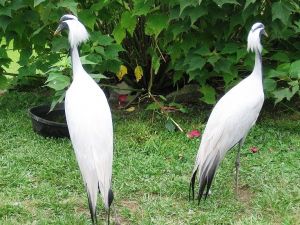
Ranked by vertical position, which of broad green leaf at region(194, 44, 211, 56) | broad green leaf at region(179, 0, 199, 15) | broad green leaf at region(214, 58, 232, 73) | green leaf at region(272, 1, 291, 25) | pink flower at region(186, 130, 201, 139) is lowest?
pink flower at region(186, 130, 201, 139)

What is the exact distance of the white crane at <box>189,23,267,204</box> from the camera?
400 cm

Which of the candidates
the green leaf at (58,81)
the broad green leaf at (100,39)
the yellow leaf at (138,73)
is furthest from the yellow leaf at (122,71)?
the green leaf at (58,81)

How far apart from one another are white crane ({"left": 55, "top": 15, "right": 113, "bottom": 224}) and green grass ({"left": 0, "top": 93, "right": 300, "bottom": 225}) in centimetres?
31

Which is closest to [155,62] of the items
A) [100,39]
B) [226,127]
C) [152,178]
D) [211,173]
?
[100,39]

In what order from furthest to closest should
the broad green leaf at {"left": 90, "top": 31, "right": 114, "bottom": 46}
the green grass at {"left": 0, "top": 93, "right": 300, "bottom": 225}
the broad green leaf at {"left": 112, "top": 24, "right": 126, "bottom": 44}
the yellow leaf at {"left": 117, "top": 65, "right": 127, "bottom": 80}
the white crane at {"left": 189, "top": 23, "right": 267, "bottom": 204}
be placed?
the yellow leaf at {"left": 117, "top": 65, "right": 127, "bottom": 80} < the broad green leaf at {"left": 112, "top": 24, "right": 126, "bottom": 44} < the broad green leaf at {"left": 90, "top": 31, "right": 114, "bottom": 46} < the white crane at {"left": 189, "top": 23, "right": 267, "bottom": 204} < the green grass at {"left": 0, "top": 93, "right": 300, "bottom": 225}

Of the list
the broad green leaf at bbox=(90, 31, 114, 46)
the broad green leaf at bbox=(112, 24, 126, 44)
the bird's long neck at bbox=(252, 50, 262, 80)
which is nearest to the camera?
the bird's long neck at bbox=(252, 50, 262, 80)

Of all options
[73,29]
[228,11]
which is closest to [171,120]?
[228,11]

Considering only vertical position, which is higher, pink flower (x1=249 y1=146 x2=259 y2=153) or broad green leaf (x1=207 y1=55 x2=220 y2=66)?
broad green leaf (x1=207 y1=55 x2=220 y2=66)

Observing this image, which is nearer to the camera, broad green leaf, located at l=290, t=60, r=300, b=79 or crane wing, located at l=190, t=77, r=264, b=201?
crane wing, located at l=190, t=77, r=264, b=201

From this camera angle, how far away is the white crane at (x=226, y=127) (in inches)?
158

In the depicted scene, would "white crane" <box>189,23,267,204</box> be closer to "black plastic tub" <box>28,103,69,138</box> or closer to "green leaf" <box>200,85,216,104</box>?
"green leaf" <box>200,85,216,104</box>

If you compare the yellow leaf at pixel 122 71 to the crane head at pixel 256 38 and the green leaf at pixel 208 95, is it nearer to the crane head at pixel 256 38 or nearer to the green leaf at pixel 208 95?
the green leaf at pixel 208 95

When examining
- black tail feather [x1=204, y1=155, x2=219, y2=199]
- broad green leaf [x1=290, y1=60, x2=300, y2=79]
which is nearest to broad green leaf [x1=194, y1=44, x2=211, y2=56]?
broad green leaf [x1=290, y1=60, x2=300, y2=79]

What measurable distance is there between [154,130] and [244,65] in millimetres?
1011
